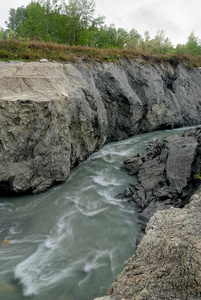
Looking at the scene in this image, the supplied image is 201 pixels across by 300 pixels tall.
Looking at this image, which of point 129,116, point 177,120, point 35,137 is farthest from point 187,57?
point 35,137

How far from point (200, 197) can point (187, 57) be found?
19531 millimetres

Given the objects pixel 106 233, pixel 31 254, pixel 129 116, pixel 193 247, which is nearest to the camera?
pixel 193 247

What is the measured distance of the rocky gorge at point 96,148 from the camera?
3188 mm

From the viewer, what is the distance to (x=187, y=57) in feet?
68.2

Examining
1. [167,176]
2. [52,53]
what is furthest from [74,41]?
[167,176]

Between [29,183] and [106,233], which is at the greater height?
[29,183]

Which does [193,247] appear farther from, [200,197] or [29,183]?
[29,183]

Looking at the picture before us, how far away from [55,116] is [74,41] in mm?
18101

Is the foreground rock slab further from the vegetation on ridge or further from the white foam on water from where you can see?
the vegetation on ridge

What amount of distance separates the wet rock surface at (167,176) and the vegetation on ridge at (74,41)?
7026 mm

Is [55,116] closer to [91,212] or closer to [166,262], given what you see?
[91,212]

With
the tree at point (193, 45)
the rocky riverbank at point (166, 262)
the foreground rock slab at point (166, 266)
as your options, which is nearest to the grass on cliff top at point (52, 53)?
the rocky riverbank at point (166, 262)

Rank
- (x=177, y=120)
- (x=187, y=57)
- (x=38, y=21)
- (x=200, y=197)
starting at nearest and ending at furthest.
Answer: (x=200, y=197)
(x=177, y=120)
(x=187, y=57)
(x=38, y=21)

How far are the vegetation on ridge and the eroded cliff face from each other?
162 centimetres
